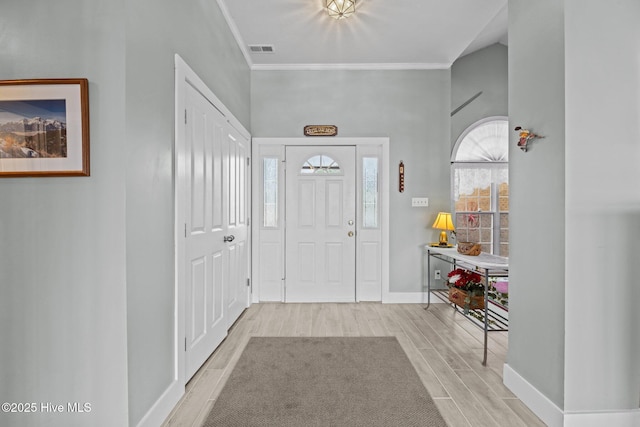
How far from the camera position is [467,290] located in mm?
2938

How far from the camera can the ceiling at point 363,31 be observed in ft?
9.87

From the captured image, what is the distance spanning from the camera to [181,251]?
203cm

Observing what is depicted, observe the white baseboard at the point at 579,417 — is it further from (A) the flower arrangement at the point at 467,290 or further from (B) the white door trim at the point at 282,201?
(B) the white door trim at the point at 282,201

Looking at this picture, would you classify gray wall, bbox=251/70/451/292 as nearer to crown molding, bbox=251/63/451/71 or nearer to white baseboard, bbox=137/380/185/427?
crown molding, bbox=251/63/451/71

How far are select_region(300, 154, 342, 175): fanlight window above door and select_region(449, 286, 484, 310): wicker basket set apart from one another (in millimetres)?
1988

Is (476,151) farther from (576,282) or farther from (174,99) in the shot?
(174,99)

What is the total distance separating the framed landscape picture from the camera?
1.46 m

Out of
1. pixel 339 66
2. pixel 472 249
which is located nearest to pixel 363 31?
pixel 339 66

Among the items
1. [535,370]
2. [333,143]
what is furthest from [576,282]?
[333,143]

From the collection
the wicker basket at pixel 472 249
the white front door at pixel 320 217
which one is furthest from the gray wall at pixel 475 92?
the wicker basket at pixel 472 249

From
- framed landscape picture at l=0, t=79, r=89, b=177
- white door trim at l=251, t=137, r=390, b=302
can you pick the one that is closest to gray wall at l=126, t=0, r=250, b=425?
framed landscape picture at l=0, t=79, r=89, b=177

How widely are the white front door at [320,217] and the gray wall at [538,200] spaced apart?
221 cm

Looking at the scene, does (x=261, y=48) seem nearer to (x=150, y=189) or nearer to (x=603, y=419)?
(x=150, y=189)

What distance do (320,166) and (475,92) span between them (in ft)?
9.02
